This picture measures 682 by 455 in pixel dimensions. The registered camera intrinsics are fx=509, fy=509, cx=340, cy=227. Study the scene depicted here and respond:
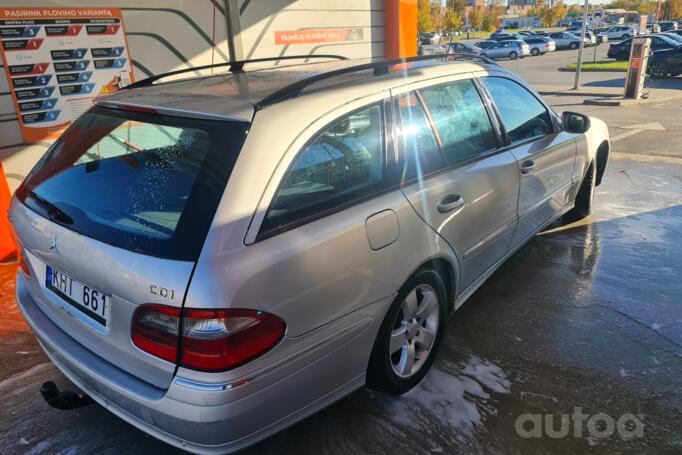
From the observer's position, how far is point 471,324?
3430 millimetres

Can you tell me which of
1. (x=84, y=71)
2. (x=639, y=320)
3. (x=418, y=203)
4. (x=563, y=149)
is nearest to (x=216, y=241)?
(x=418, y=203)

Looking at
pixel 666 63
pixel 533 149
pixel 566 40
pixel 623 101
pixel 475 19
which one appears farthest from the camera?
pixel 475 19

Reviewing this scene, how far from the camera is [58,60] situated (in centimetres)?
478

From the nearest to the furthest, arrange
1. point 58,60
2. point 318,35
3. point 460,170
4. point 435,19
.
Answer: point 460,170 < point 58,60 < point 318,35 < point 435,19

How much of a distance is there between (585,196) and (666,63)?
18831mm

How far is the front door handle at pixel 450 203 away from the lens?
2.69 meters

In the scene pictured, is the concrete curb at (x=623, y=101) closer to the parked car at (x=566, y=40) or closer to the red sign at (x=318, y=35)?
the red sign at (x=318, y=35)

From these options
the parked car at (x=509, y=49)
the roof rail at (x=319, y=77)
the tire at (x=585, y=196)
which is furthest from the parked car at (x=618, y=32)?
the roof rail at (x=319, y=77)

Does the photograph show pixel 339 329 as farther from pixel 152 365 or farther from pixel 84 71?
pixel 84 71

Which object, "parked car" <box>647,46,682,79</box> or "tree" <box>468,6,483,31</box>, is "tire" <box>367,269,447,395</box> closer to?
"parked car" <box>647,46,682,79</box>

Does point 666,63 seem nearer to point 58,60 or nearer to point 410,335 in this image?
point 58,60

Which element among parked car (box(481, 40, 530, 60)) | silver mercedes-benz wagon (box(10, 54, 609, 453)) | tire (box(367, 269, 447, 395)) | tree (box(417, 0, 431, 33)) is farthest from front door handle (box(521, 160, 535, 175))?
tree (box(417, 0, 431, 33))

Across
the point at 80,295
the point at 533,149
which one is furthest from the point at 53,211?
the point at 533,149

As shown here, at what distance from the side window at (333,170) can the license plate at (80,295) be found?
2.32ft
